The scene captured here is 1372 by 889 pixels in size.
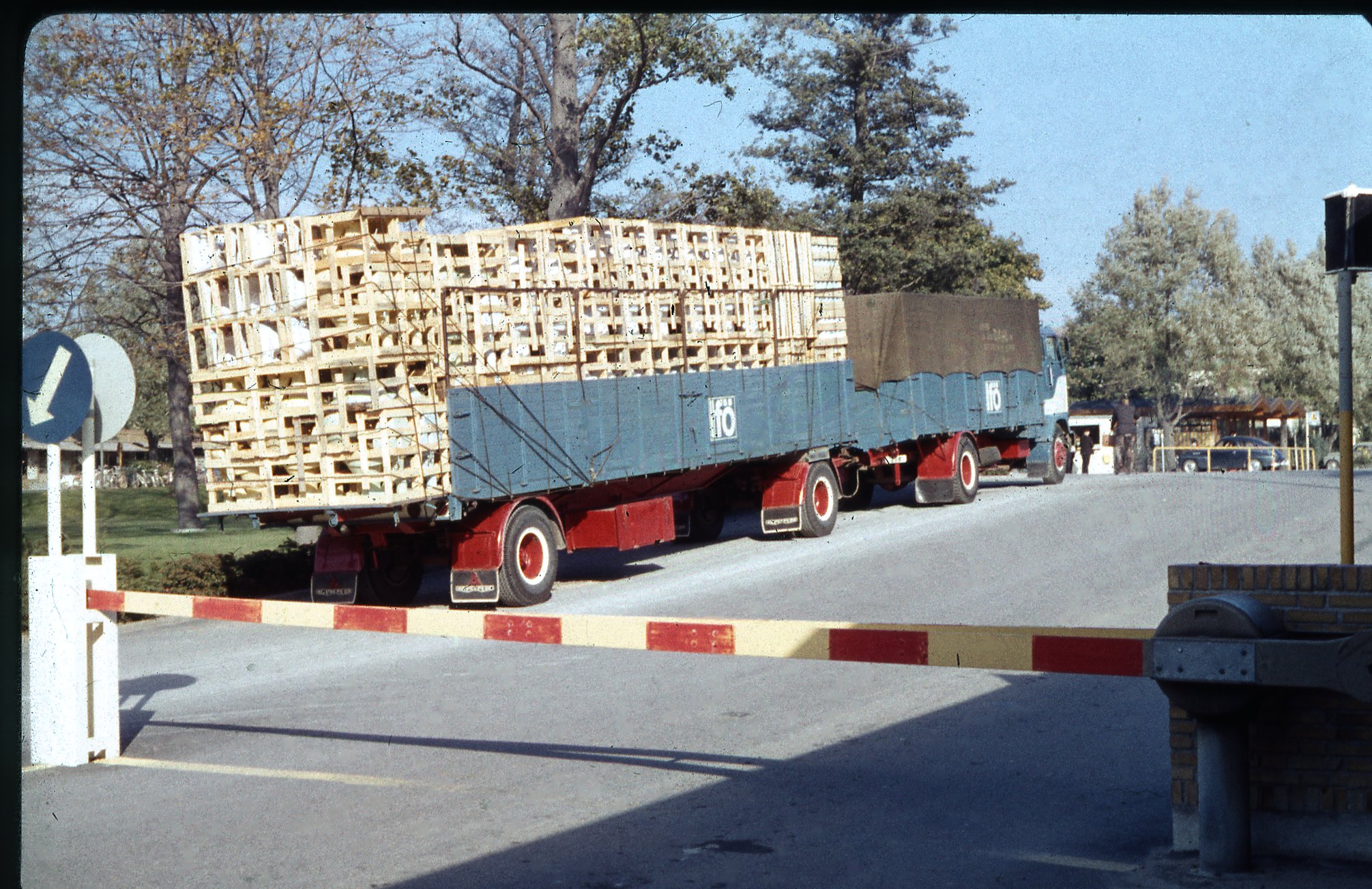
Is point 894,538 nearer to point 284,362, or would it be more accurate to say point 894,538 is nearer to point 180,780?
point 284,362

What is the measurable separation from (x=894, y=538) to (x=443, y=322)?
7673mm

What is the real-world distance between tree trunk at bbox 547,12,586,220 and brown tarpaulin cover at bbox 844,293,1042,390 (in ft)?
18.3

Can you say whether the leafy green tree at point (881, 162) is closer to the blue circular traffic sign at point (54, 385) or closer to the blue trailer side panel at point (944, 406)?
the blue trailer side panel at point (944, 406)

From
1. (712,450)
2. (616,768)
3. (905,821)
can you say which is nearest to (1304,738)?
(905,821)

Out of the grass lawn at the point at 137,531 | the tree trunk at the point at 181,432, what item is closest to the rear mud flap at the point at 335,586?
the grass lawn at the point at 137,531

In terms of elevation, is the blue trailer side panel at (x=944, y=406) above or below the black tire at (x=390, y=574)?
above

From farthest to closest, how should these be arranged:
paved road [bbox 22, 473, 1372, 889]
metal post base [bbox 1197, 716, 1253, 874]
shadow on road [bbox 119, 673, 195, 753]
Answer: shadow on road [bbox 119, 673, 195, 753] < paved road [bbox 22, 473, 1372, 889] < metal post base [bbox 1197, 716, 1253, 874]

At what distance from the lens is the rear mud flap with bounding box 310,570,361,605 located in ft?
46.9

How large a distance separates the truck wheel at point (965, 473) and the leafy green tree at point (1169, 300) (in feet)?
75.2

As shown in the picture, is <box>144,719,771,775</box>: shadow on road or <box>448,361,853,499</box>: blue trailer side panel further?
<box>448,361,853,499</box>: blue trailer side panel

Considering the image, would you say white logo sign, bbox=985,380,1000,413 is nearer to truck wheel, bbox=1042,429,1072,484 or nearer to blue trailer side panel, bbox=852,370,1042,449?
blue trailer side panel, bbox=852,370,1042,449

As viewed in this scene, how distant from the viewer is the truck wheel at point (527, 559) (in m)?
14.2

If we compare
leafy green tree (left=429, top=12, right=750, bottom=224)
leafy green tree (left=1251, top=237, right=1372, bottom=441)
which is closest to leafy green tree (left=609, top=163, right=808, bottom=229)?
leafy green tree (left=429, top=12, right=750, bottom=224)

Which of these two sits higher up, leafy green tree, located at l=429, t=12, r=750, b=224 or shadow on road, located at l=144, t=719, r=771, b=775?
leafy green tree, located at l=429, t=12, r=750, b=224
